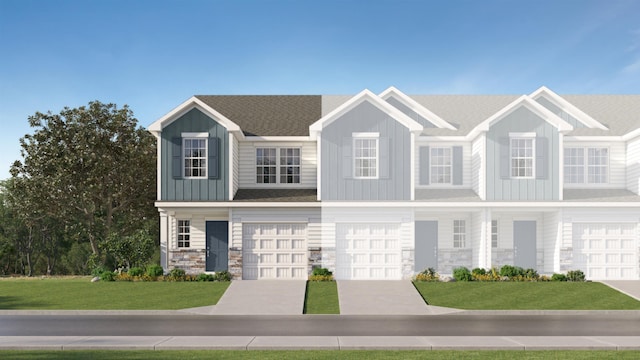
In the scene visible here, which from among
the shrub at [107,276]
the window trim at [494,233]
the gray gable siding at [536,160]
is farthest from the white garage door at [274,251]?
the window trim at [494,233]

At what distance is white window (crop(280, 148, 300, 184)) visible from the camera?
30109 millimetres

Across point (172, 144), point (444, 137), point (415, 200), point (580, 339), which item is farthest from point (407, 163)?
point (580, 339)

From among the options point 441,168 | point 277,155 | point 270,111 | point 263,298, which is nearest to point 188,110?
point 277,155

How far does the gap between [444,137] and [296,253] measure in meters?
8.83

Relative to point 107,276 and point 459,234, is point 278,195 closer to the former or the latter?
point 107,276

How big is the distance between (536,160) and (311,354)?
1870 centimetres

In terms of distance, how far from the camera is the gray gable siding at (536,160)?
28.0m

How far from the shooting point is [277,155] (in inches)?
1187

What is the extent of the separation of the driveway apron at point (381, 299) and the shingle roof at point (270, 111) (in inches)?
323

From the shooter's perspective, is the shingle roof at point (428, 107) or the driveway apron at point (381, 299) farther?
the shingle roof at point (428, 107)

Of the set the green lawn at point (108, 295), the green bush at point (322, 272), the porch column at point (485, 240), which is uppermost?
the porch column at point (485, 240)

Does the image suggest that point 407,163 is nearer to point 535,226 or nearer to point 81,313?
point 535,226

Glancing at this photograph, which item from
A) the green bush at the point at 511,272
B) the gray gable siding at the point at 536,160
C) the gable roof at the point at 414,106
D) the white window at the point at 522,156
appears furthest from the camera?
the gable roof at the point at 414,106

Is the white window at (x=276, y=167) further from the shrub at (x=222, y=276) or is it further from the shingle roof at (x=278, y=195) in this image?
the shrub at (x=222, y=276)
